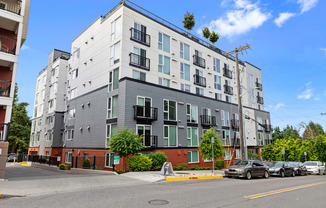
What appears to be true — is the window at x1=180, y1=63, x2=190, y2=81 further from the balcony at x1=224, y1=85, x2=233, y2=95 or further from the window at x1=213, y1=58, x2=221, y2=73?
the balcony at x1=224, y1=85, x2=233, y2=95

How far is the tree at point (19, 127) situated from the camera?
53.3m

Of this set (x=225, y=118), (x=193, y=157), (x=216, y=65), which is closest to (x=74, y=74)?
(x=193, y=157)

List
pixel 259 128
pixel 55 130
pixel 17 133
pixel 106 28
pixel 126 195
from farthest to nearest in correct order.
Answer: pixel 17 133 < pixel 259 128 < pixel 55 130 < pixel 106 28 < pixel 126 195

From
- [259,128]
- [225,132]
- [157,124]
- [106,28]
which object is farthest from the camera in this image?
[259,128]

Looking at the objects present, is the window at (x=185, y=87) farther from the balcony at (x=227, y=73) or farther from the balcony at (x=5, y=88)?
the balcony at (x=5, y=88)

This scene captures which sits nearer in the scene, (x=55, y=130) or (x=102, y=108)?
(x=102, y=108)

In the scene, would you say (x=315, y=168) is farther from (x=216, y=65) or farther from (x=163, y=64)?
(x=163, y=64)

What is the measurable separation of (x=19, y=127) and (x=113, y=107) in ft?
143

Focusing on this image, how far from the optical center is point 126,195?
359 inches

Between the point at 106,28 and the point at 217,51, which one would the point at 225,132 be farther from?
the point at 106,28

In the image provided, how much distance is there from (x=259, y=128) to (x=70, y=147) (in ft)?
107

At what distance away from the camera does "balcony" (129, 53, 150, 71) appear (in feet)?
78.2

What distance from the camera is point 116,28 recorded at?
2466cm

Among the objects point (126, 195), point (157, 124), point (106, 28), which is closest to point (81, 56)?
point (106, 28)
